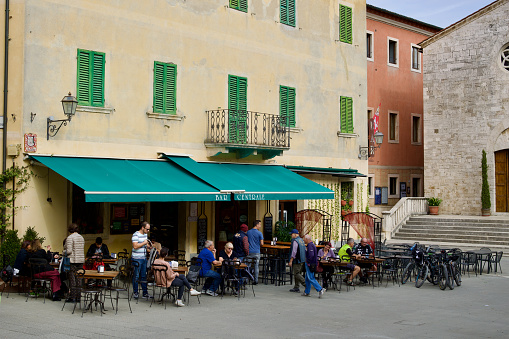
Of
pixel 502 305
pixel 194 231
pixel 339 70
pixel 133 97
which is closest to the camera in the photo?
pixel 502 305

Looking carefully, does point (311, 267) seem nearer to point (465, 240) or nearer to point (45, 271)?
point (45, 271)

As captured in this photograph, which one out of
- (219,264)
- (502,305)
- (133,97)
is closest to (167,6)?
(133,97)

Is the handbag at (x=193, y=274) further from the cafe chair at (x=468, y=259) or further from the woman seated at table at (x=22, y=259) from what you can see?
the cafe chair at (x=468, y=259)

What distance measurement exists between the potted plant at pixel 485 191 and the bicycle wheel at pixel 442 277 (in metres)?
16.8

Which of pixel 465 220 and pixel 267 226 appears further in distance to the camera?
pixel 465 220

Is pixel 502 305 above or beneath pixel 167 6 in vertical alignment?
beneath

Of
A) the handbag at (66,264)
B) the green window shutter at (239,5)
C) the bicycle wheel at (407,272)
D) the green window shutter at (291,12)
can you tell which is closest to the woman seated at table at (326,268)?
the bicycle wheel at (407,272)

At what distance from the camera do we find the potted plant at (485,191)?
33.7 meters

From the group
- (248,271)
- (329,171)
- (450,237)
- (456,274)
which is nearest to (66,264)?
(248,271)

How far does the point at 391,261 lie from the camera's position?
20.0m

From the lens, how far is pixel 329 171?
25.0m

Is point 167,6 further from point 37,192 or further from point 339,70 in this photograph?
point 339,70

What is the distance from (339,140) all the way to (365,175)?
201 cm

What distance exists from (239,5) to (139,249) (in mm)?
9778
